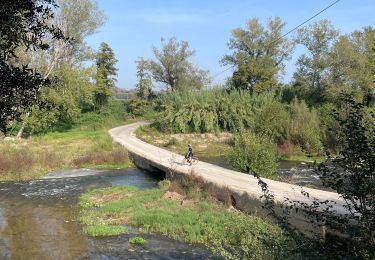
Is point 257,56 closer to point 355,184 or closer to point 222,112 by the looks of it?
point 222,112

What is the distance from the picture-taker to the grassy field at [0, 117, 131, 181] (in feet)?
99.8

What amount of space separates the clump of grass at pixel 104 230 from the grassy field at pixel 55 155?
14711mm

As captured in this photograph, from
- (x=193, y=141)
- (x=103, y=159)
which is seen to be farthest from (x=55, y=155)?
(x=193, y=141)

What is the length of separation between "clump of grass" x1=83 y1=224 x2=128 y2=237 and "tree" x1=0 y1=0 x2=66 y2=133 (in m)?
10.5

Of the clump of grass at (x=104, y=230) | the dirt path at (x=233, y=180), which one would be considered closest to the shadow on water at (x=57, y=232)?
the clump of grass at (x=104, y=230)

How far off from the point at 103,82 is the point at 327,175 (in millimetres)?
58394

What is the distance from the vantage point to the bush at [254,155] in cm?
2328

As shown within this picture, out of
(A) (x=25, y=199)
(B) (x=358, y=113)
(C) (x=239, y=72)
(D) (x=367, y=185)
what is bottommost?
(A) (x=25, y=199)

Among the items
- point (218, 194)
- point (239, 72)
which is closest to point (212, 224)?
point (218, 194)

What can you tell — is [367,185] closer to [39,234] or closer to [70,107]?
[39,234]

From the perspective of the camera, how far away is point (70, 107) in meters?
48.2

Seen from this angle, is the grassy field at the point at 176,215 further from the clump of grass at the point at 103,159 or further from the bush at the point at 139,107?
the bush at the point at 139,107

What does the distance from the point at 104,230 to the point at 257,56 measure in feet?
158

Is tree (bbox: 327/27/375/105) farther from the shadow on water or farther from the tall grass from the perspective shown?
the shadow on water
